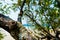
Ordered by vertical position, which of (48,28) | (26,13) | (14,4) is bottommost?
(48,28)

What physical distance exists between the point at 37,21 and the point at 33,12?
0.29 meters

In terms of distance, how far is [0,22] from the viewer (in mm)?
2434

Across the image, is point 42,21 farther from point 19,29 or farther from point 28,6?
point 19,29

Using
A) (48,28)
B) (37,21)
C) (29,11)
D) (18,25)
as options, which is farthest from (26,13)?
(18,25)

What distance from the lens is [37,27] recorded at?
14.1 feet

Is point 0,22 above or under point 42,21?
above

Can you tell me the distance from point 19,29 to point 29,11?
1974 millimetres

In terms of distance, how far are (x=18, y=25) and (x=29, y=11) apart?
1942 mm

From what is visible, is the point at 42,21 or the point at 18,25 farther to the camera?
the point at 42,21

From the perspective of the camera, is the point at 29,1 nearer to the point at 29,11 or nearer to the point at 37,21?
the point at 29,11

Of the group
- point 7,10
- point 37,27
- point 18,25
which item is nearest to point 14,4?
point 7,10

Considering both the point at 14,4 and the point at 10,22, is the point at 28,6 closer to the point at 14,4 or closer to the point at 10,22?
the point at 14,4

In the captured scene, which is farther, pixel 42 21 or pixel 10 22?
pixel 42 21

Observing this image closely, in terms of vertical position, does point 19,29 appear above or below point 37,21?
above
